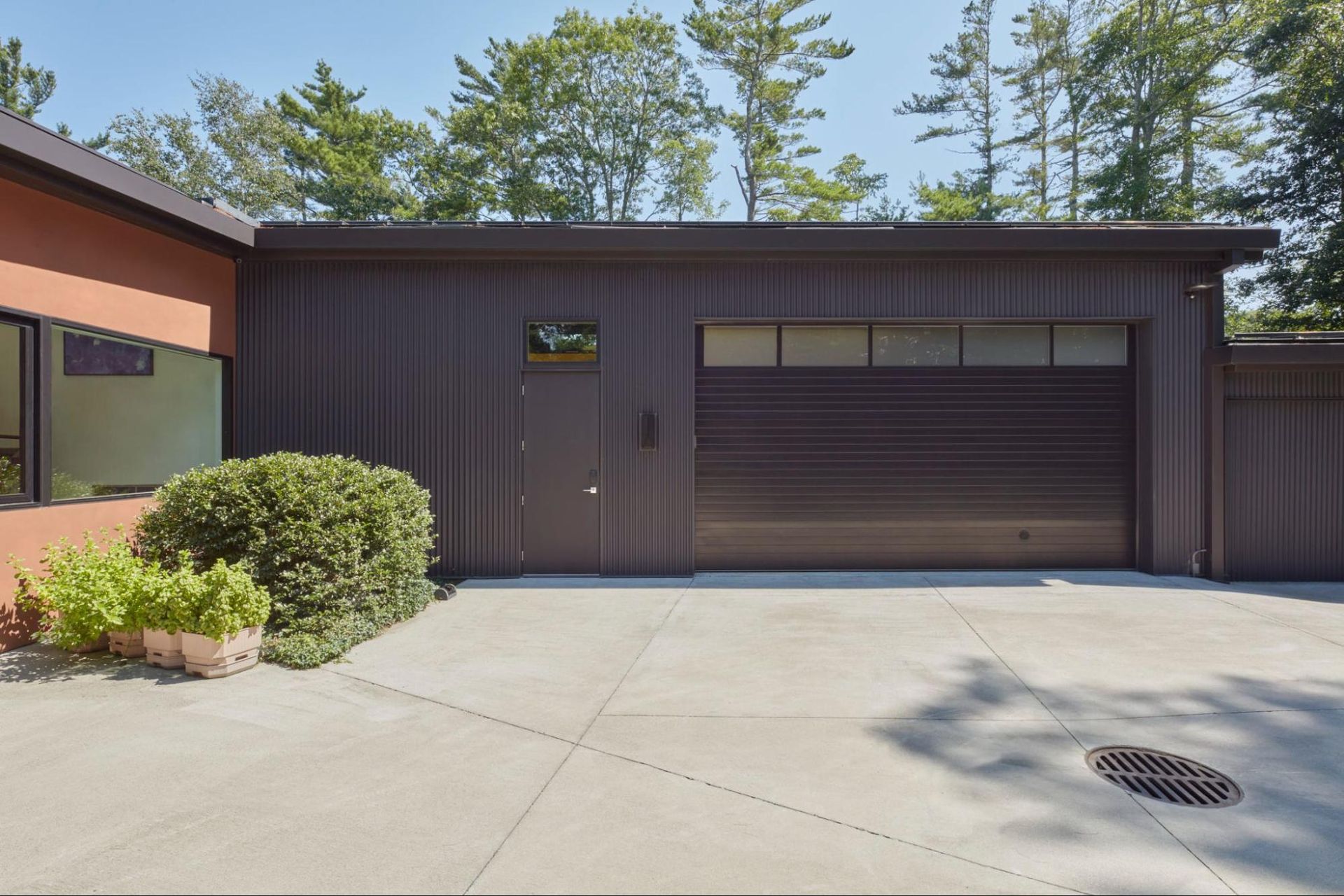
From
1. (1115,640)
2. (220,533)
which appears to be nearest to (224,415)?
(220,533)

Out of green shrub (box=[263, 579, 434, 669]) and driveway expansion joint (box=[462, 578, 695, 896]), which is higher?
green shrub (box=[263, 579, 434, 669])

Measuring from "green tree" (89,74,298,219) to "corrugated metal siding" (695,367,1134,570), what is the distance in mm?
20019

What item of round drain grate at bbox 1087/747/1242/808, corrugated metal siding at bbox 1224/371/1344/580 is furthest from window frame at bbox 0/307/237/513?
corrugated metal siding at bbox 1224/371/1344/580

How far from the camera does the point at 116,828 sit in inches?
99.4

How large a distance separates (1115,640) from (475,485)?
6.02 m

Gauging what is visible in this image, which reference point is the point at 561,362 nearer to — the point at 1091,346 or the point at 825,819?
the point at 825,819

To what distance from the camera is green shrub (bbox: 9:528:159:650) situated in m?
4.24

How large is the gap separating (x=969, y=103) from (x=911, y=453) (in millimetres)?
19035

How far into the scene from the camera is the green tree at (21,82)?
73.0 ft

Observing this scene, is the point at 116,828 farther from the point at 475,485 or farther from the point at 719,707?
the point at 475,485

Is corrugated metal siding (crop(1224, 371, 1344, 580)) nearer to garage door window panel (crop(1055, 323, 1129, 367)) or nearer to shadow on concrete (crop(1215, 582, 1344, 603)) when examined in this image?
shadow on concrete (crop(1215, 582, 1344, 603))

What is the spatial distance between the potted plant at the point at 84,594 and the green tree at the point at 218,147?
1958 centimetres

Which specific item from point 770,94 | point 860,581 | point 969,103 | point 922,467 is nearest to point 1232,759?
point 860,581

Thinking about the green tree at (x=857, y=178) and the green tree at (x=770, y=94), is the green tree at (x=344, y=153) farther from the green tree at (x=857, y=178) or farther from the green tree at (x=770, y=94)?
the green tree at (x=857, y=178)
